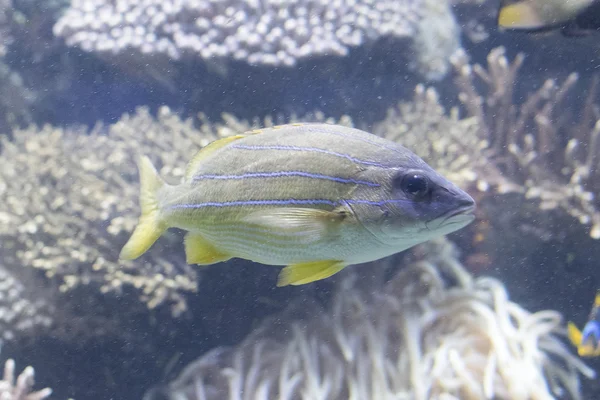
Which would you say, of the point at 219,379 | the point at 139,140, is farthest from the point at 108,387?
the point at 139,140

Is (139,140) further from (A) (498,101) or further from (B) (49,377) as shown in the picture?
(A) (498,101)

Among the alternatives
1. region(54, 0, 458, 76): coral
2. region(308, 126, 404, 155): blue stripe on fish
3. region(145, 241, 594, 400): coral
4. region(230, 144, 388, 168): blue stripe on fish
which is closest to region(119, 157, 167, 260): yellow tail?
region(230, 144, 388, 168): blue stripe on fish

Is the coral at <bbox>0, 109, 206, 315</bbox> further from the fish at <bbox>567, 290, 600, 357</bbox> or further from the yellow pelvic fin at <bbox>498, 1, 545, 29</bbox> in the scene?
the fish at <bbox>567, 290, 600, 357</bbox>

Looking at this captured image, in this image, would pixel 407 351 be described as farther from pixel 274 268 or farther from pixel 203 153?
pixel 203 153

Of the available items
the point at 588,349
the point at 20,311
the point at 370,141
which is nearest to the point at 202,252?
the point at 370,141

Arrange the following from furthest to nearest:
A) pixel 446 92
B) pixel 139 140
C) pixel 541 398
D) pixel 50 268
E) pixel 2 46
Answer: pixel 2 46
pixel 446 92
pixel 139 140
pixel 50 268
pixel 541 398

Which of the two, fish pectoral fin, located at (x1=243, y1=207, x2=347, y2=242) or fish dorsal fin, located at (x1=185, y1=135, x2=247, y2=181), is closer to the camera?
fish pectoral fin, located at (x1=243, y1=207, x2=347, y2=242)

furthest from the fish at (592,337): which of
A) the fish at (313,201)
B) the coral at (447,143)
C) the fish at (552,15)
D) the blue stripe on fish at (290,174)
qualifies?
the blue stripe on fish at (290,174)
